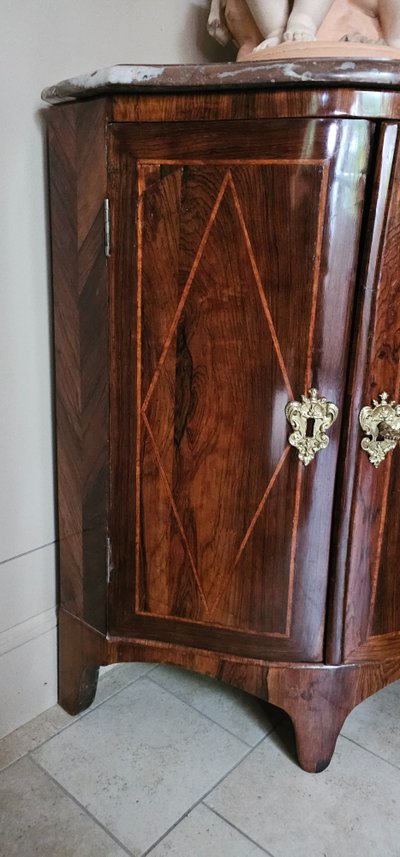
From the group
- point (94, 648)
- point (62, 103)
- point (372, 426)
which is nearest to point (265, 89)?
point (62, 103)

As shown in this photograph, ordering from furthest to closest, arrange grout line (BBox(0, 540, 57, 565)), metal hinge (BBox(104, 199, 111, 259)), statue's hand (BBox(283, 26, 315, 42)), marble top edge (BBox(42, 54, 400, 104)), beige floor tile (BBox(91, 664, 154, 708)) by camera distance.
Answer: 1. beige floor tile (BBox(91, 664, 154, 708))
2. grout line (BBox(0, 540, 57, 565))
3. statue's hand (BBox(283, 26, 315, 42))
4. metal hinge (BBox(104, 199, 111, 259))
5. marble top edge (BBox(42, 54, 400, 104))

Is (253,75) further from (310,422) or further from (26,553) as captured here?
(26,553)

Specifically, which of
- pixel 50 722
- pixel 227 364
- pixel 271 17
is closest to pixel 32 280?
pixel 227 364

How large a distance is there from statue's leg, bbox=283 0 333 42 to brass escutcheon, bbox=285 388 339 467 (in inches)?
22.3

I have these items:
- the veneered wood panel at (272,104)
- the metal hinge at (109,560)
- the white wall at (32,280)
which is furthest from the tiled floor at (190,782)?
the veneered wood panel at (272,104)

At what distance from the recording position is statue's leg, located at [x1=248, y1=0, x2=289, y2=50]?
42.2 inches

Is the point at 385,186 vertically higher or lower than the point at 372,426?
higher

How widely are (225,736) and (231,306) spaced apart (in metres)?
0.78

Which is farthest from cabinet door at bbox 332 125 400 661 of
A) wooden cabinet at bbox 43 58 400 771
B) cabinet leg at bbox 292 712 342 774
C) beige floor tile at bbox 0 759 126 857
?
Result: beige floor tile at bbox 0 759 126 857

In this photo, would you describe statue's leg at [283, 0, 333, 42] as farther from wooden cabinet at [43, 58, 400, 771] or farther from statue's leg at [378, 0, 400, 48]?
wooden cabinet at [43, 58, 400, 771]

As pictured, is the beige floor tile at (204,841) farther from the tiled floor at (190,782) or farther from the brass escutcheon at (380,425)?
the brass escutcheon at (380,425)

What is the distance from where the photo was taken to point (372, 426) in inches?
36.8

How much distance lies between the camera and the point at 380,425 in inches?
36.8

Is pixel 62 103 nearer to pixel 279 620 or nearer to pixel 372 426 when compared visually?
pixel 372 426
